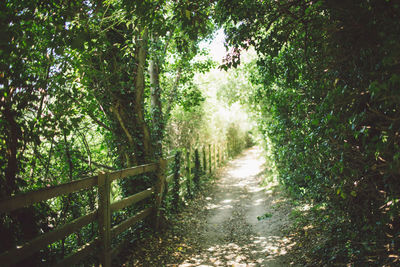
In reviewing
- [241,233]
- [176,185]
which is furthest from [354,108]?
[176,185]

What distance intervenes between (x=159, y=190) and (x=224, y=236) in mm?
1860

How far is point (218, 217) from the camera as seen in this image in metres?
8.09

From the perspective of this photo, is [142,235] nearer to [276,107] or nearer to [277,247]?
[277,247]

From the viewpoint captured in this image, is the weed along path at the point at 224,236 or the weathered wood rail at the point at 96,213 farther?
the weed along path at the point at 224,236

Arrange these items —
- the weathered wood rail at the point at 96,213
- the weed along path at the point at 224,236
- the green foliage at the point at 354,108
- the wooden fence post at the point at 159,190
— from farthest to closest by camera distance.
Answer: the wooden fence post at the point at 159,190
the weed along path at the point at 224,236
the weathered wood rail at the point at 96,213
the green foliage at the point at 354,108

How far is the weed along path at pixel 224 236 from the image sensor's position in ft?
16.8

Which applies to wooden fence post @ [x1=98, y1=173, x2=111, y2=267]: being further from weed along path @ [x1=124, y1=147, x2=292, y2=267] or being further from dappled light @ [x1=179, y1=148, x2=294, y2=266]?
dappled light @ [x1=179, y1=148, x2=294, y2=266]

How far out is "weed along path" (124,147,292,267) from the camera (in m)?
5.12

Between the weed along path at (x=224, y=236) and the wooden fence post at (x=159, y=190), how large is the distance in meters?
0.39

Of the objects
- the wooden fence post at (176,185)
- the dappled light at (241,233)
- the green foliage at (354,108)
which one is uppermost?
the green foliage at (354,108)

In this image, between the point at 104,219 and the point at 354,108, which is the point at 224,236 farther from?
the point at 354,108

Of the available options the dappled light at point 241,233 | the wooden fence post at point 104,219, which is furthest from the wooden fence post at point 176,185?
the wooden fence post at point 104,219

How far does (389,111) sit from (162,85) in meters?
7.30

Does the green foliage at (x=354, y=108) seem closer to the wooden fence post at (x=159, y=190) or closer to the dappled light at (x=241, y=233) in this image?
the dappled light at (x=241, y=233)
